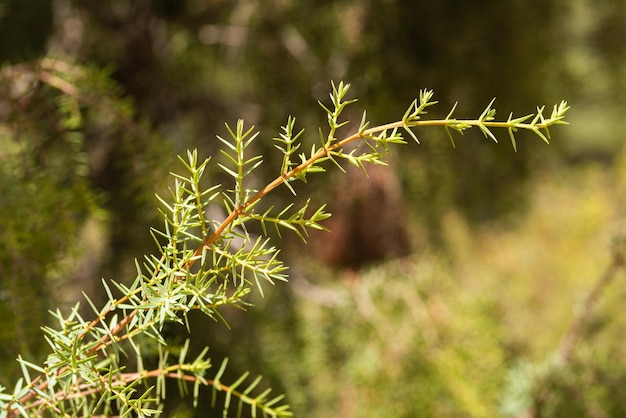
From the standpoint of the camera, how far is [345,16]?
0.65 meters

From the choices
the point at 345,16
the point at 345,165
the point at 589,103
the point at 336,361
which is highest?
the point at 589,103

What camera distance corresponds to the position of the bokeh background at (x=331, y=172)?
46 centimetres

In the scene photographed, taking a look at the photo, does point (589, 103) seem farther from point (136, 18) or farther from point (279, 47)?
point (136, 18)

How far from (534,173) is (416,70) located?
→ 1.19 feet

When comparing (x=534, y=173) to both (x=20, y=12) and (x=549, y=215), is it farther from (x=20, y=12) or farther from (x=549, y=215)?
(x=20, y=12)

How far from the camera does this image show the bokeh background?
463mm

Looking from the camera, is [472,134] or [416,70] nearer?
[416,70]

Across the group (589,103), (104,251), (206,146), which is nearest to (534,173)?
(589,103)

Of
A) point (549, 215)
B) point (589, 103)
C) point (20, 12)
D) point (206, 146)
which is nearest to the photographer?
point (20, 12)

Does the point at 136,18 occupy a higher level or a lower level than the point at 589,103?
lower

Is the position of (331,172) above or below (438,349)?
above

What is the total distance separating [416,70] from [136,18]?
29cm

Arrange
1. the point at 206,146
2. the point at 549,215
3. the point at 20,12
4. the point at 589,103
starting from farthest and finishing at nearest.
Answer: the point at 549,215 < the point at 589,103 < the point at 206,146 < the point at 20,12

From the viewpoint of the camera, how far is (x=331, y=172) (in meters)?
0.66
